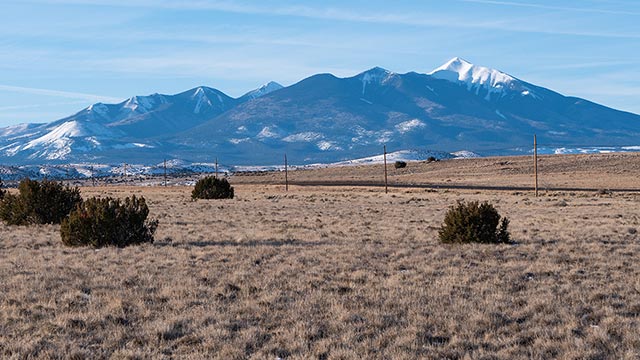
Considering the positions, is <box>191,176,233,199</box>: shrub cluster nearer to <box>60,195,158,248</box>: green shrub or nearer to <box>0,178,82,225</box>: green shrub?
<box>0,178,82,225</box>: green shrub

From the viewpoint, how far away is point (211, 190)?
51.4 m

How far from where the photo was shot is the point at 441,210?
119 feet

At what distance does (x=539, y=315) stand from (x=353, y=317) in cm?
266

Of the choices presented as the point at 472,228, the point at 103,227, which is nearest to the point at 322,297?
the point at 472,228

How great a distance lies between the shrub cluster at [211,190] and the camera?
168 ft

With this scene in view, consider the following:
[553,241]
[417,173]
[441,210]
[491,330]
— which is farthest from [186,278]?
[417,173]

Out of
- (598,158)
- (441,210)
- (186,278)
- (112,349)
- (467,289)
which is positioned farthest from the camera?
(598,158)

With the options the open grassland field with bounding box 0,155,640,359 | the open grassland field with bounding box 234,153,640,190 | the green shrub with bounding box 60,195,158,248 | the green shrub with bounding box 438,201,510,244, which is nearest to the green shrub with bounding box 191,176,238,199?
the open grassland field with bounding box 234,153,640,190

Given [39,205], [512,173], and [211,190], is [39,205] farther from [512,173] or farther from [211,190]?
[512,173]

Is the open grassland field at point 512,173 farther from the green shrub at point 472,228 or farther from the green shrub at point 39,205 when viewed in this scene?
the green shrub at point 39,205

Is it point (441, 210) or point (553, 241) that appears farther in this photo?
point (441, 210)

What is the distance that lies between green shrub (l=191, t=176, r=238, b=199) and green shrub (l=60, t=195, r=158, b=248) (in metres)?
30.9

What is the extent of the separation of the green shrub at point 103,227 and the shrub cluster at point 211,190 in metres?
30.9

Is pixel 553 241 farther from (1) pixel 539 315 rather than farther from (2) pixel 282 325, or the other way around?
(2) pixel 282 325
